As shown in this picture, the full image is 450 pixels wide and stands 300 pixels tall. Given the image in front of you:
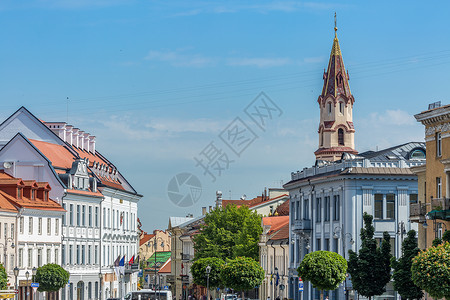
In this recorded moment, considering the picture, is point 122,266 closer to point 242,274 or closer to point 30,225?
point 30,225

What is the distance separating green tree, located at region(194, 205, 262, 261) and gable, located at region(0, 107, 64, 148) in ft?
72.4

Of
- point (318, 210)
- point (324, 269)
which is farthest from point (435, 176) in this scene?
point (318, 210)

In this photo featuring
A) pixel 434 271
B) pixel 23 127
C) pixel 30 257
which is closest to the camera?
pixel 434 271

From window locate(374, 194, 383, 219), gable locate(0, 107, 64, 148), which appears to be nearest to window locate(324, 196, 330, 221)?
window locate(374, 194, 383, 219)

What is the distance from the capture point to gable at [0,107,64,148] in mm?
104875

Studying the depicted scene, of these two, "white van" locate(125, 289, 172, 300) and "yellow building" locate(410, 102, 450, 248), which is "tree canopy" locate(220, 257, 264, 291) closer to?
"white van" locate(125, 289, 172, 300)

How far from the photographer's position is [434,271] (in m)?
48.0

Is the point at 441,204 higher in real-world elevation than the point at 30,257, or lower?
higher

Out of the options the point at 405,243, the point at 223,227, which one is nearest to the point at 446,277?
the point at 405,243

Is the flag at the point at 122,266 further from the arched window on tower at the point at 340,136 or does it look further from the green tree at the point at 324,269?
the arched window on tower at the point at 340,136

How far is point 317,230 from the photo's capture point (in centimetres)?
9356

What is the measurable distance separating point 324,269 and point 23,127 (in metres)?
45.5

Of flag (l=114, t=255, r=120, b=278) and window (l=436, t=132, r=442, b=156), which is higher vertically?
window (l=436, t=132, r=442, b=156)

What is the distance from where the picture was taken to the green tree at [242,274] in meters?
86.0
